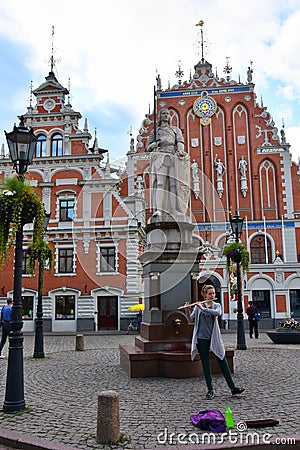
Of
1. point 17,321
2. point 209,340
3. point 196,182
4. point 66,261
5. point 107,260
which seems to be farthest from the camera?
point 196,182

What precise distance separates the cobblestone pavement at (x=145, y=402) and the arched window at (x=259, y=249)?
18.9 m

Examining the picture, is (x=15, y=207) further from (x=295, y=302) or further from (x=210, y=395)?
(x=295, y=302)

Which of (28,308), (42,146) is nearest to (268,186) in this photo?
(42,146)

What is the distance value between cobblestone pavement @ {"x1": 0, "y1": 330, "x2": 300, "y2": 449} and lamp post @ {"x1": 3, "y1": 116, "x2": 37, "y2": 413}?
0.29 m

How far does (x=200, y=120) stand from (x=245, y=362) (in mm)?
23353

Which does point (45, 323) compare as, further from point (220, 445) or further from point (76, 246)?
point (220, 445)

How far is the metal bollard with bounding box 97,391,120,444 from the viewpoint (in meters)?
4.79

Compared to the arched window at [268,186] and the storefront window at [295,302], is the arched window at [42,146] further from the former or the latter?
the storefront window at [295,302]

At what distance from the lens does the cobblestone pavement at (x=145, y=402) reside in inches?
200

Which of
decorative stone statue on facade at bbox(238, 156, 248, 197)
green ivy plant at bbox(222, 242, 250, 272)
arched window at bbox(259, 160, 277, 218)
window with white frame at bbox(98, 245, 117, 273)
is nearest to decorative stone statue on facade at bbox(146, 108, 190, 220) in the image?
green ivy plant at bbox(222, 242, 250, 272)

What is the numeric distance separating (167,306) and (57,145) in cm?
2009

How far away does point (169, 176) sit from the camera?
33.7 ft

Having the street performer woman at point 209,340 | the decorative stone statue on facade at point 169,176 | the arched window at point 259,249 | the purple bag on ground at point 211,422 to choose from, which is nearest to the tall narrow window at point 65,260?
the arched window at point 259,249

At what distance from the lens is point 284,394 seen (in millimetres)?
6938
